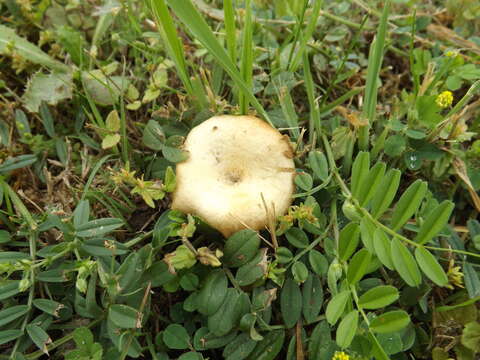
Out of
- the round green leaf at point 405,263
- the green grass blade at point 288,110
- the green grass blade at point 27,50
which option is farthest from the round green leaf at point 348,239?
the green grass blade at point 27,50

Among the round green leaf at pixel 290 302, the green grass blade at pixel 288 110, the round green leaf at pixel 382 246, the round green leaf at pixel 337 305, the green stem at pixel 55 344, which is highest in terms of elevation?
the green grass blade at pixel 288 110

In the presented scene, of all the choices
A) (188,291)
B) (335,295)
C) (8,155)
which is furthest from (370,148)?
(8,155)

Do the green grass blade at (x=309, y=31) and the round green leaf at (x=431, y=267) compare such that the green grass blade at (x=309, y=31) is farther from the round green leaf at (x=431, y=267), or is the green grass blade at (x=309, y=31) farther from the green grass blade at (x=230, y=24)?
the round green leaf at (x=431, y=267)

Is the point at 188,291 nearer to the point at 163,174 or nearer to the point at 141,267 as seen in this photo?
the point at 141,267

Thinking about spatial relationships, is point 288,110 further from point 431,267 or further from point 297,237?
point 431,267

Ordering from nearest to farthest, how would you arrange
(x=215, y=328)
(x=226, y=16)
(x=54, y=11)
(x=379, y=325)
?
(x=379, y=325) < (x=215, y=328) < (x=226, y=16) < (x=54, y=11)

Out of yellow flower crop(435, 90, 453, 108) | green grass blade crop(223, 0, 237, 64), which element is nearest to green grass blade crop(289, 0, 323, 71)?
green grass blade crop(223, 0, 237, 64)

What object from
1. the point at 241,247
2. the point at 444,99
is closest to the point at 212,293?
the point at 241,247
